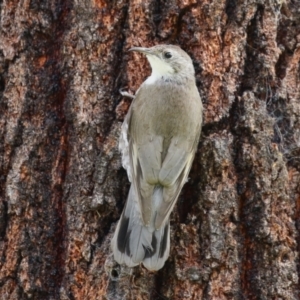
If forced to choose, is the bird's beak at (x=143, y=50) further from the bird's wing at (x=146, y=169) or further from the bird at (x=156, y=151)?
the bird's wing at (x=146, y=169)

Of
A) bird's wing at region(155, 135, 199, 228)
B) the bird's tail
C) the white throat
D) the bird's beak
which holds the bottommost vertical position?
the bird's tail

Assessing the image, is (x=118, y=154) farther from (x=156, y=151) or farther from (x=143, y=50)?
(x=143, y=50)

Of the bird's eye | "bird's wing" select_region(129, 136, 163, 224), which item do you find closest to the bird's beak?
the bird's eye

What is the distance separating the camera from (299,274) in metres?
3.83

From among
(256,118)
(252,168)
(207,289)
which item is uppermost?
(256,118)

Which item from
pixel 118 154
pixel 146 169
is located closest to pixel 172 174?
pixel 146 169

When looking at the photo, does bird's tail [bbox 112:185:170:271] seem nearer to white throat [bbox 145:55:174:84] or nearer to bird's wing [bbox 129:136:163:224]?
bird's wing [bbox 129:136:163:224]

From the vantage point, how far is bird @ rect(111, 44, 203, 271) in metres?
3.75

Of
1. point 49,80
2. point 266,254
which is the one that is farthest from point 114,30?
point 266,254

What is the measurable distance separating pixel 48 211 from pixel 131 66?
3.34ft

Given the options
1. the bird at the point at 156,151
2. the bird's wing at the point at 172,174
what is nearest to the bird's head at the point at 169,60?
the bird at the point at 156,151

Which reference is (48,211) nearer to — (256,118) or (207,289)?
(207,289)

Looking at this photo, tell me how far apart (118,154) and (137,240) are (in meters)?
0.52

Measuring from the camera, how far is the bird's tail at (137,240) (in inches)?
145
